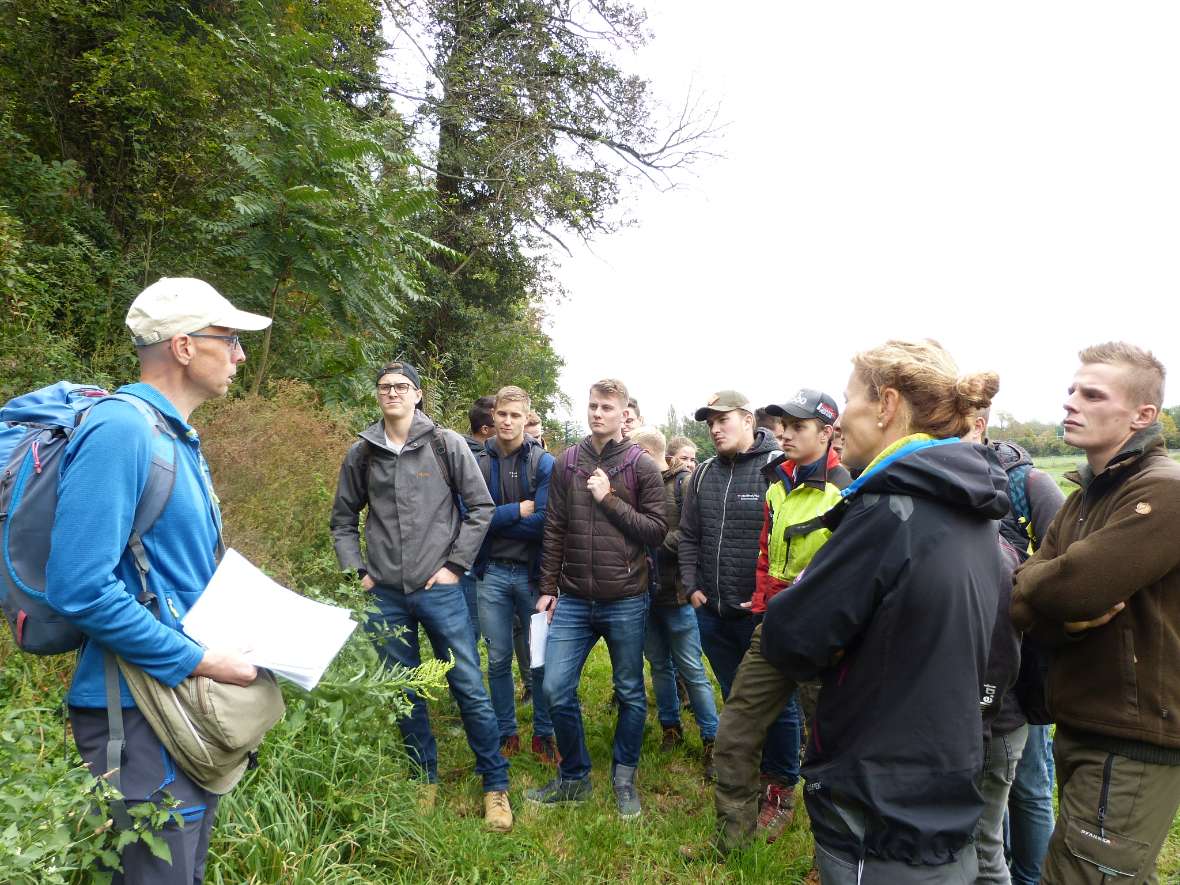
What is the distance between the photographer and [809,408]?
11.7 feet

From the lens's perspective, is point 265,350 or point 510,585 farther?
point 265,350

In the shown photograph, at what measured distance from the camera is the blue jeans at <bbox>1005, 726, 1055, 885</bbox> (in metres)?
3.02

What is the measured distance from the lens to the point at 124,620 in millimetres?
1685

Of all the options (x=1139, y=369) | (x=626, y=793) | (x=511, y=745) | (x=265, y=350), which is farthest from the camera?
(x=265, y=350)

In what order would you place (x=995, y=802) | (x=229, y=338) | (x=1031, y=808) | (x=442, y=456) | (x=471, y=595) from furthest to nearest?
1. (x=471, y=595)
2. (x=442, y=456)
3. (x=1031, y=808)
4. (x=995, y=802)
5. (x=229, y=338)

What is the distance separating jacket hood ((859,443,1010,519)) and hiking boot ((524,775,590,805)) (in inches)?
114

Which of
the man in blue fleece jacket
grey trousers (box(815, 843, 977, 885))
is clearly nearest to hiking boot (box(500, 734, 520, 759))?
the man in blue fleece jacket

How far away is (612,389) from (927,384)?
2.33 m

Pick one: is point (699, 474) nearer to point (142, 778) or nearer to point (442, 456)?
point (442, 456)

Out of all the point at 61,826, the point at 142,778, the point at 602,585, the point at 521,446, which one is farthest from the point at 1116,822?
the point at 521,446

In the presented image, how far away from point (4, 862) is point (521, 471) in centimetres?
342

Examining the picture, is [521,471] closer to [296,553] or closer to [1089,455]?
[296,553]

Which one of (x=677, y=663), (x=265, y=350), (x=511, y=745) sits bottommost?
(x=511, y=745)

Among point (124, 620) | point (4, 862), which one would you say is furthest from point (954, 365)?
point (4, 862)
